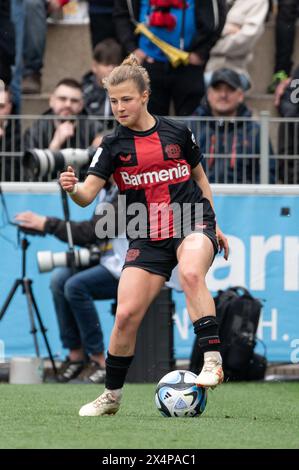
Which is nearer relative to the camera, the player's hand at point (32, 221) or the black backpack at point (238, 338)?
the black backpack at point (238, 338)

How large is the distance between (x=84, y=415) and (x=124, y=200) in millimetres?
1445

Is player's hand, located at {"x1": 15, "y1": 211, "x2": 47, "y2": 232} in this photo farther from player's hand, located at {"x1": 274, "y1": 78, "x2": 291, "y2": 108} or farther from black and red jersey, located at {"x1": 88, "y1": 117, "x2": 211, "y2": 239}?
black and red jersey, located at {"x1": 88, "y1": 117, "x2": 211, "y2": 239}

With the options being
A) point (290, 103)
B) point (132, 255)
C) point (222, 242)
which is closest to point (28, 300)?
point (290, 103)

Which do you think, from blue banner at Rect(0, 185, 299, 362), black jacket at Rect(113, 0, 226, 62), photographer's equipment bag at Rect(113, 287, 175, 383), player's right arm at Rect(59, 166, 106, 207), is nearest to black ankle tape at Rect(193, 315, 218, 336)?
player's right arm at Rect(59, 166, 106, 207)

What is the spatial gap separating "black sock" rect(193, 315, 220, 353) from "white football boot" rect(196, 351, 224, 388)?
1.6 inches

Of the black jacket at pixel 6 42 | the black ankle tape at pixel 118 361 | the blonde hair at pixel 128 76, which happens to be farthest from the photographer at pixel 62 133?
the black ankle tape at pixel 118 361

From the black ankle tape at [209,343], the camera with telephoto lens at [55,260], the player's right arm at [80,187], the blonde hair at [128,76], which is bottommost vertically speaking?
the camera with telephoto lens at [55,260]

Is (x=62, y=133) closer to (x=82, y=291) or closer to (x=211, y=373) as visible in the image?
(x=82, y=291)

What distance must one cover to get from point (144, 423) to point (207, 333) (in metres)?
0.68

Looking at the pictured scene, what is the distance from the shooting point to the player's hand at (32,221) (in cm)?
1166

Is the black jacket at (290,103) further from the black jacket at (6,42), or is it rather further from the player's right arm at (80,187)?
the player's right arm at (80,187)

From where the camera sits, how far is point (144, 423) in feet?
23.9

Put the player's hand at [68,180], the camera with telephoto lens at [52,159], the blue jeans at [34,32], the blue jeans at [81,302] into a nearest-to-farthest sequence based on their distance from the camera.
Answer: the player's hand at [68,180] → the camera with telephoto lens at [52,159] → the blue jeans at [81,302] → the blue jeans at [34,32]

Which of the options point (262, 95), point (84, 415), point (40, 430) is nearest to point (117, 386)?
point (84, 415)
